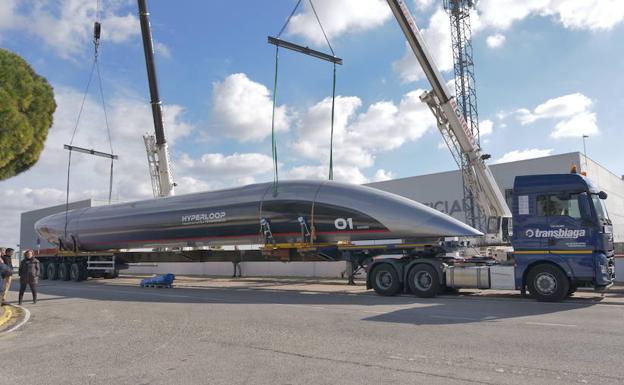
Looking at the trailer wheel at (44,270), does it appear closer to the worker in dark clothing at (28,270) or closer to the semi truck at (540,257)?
the worker in dark clothing at (28,270)

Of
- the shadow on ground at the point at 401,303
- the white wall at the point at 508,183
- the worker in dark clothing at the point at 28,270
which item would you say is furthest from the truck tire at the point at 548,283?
Answer: the white wall at the point at 508,183

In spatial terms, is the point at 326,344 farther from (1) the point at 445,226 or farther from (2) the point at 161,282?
(2) the point at 161,282

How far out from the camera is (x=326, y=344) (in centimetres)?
786

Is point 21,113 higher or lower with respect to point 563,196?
higher

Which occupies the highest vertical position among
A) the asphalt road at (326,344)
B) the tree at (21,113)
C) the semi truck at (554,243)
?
the tree at (21,113)

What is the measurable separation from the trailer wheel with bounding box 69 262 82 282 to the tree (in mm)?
16135

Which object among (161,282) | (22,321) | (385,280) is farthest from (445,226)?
(161,282)

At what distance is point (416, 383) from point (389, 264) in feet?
32.7

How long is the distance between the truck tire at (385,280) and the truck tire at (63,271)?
1847 centimetres

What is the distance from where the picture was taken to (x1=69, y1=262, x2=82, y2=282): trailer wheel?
87.0 feet

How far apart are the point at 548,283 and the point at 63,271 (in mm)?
23643

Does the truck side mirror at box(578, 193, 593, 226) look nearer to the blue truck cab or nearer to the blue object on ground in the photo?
the blue truck cab

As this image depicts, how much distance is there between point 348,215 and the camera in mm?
16344

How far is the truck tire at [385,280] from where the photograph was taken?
1520 cm
